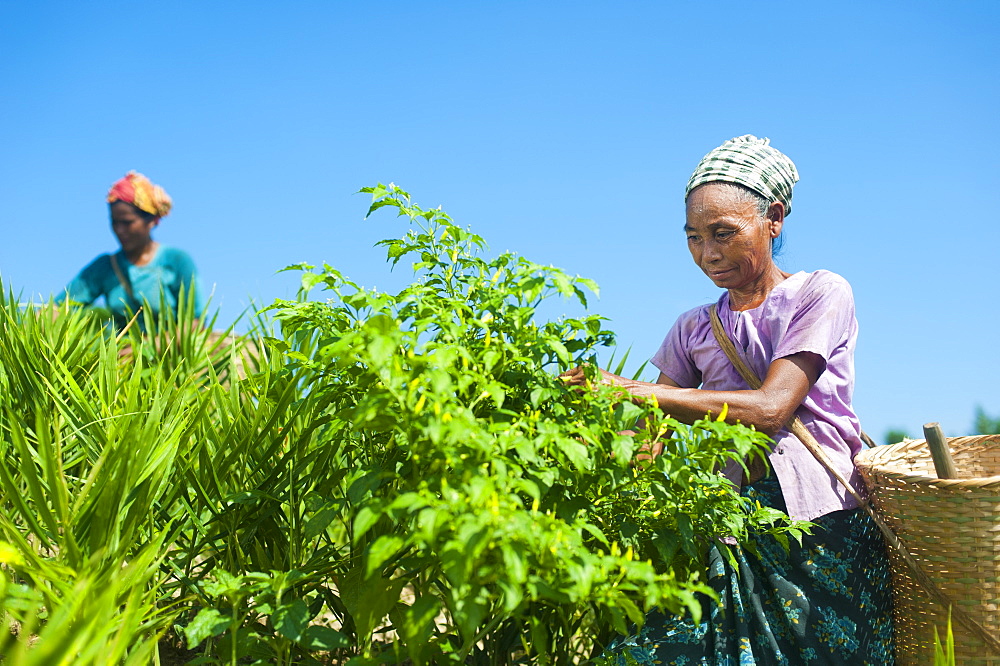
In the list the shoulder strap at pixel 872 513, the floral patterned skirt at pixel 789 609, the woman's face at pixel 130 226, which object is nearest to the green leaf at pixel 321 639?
the floral patterned skirt at pixel 789 609

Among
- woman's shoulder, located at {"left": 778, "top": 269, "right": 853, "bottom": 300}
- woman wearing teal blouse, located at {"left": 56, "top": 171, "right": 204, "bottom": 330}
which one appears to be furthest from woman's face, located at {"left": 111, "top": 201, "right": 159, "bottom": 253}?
woman's shoulder, located at {"left": 778, "top": 269, "right": 853, "bottom": 300}

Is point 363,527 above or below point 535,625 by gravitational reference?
above

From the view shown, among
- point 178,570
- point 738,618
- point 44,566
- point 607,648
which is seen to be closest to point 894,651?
point 738,618

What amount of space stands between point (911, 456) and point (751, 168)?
85 centimetres

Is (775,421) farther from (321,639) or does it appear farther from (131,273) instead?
(131,273)

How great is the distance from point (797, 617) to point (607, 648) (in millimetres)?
429

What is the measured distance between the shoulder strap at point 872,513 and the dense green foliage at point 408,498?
18cm

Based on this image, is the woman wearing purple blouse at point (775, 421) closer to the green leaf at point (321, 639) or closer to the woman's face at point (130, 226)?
the green leaf at point (321, 639)

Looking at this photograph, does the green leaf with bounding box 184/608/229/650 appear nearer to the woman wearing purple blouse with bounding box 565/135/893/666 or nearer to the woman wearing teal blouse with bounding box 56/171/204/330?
the woman wearing purple blouse with bounding box 565/135/893/666

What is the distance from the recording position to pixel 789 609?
1.80 meters

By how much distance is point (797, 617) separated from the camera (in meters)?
1.80

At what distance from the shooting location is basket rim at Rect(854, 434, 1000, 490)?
1.71m

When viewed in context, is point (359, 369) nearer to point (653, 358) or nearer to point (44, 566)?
point (44, 566)

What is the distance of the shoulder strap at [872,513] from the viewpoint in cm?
175
